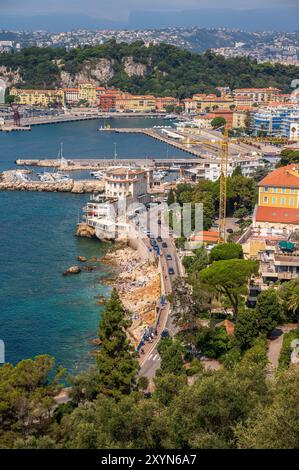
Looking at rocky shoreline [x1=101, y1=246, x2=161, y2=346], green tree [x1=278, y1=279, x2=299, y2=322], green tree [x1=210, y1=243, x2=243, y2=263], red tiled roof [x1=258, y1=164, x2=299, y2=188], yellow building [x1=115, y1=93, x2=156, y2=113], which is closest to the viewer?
green tree [x1=278, y1=279, x2=299, y2=322]

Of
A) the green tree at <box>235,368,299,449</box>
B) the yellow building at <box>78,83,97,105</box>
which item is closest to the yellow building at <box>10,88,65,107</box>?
the yellow building at <box>78,83,97,105</box>

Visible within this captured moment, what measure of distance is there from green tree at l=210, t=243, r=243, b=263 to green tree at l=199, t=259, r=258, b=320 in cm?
85

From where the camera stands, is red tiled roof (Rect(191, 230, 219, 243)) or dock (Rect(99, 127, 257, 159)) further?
dock (Rect(99, 127, 257, 159))

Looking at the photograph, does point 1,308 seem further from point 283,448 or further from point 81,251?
point 283,448

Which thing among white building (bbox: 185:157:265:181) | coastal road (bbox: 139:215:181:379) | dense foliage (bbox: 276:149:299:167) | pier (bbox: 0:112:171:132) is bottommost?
pier (bbox: 0:112:171:132)

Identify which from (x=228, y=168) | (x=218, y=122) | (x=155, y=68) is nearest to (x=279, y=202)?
(x=228, y=168)

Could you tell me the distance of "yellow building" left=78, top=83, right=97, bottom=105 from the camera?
3409 centimetres

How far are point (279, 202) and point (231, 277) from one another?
11.4 feet

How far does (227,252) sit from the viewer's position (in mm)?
7715

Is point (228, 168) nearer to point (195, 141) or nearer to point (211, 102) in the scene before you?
point (195, 141)

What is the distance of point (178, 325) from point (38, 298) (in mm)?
2269

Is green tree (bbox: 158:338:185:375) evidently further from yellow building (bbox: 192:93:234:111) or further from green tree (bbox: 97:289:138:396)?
yellow building (bbox: 192:93:234:111)

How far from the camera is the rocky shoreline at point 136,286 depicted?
7.29 m

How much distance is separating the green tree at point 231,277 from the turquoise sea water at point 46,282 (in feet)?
4.06
